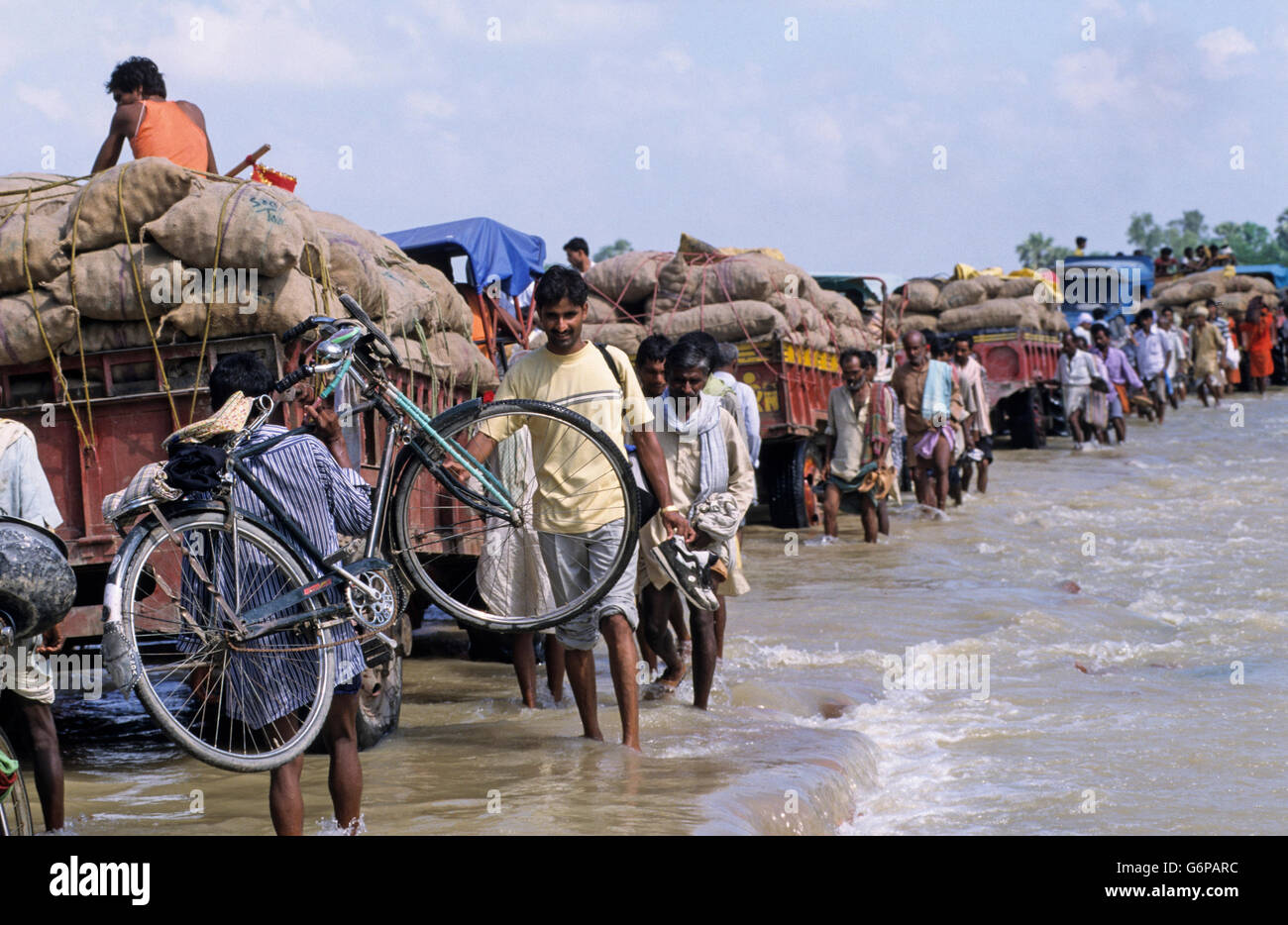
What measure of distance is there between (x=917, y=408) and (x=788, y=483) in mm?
1428

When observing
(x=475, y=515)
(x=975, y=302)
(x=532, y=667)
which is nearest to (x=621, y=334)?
(x=532, y=667)

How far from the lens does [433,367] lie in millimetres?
7176

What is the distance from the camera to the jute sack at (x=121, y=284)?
5.48 metres

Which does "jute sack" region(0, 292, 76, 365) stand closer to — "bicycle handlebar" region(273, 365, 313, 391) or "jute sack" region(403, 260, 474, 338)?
"bicycle handlebar" region(273, 365, 313, 391)

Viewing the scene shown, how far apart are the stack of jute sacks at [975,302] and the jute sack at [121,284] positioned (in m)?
14.6

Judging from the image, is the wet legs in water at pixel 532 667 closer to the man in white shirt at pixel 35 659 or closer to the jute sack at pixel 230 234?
the jute sack at pixel 230 234

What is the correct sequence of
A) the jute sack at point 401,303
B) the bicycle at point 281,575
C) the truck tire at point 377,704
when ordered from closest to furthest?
the bicycle at point 281,575
the truck tire at point 377,704
the jute sack at point 401,303

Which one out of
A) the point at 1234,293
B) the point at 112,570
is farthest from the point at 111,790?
the point at 1234,293

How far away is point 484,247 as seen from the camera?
43.1ft

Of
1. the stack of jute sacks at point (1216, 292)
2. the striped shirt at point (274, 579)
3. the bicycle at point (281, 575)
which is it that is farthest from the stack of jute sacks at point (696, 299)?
the stack of jute sacks at point (1216, 292)

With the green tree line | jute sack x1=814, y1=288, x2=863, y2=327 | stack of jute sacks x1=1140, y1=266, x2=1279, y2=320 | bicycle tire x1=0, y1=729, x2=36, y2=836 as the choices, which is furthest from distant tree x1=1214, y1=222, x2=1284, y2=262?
bicycle tire x1=0, y1=729, x2=36, y2=836

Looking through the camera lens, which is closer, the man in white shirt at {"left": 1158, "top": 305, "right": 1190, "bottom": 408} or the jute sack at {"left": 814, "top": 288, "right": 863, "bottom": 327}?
the jute sack at {"left": 814, "top": 288, "right": 863, "bottom": 327}

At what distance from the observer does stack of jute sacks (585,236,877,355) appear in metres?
12.8

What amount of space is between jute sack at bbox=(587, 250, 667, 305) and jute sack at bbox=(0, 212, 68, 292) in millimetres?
7835
